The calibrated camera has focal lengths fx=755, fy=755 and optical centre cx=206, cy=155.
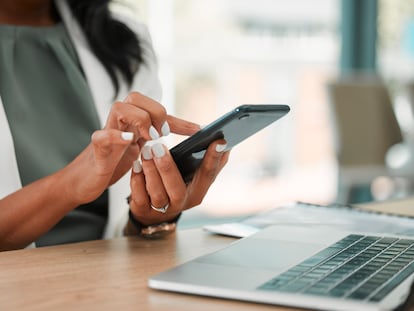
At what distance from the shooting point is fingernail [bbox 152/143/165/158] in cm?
82

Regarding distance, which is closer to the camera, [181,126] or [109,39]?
[181,126]

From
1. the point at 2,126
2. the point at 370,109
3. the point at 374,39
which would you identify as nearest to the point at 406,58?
the point at 374,39

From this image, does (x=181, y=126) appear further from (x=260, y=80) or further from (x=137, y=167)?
(x=260, y=80)

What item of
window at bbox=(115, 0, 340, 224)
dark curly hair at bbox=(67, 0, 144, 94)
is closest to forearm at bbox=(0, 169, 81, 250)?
dark curly hair at bbox=(67, 0, 144, 94)

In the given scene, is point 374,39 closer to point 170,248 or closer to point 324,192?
point 324,192

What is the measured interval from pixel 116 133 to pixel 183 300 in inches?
9.5

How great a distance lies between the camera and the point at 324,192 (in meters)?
5.05

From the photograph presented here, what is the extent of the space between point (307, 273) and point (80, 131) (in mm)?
686

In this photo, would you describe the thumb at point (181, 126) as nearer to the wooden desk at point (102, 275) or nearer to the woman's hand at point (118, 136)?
the woman's hand at point (118, 136)

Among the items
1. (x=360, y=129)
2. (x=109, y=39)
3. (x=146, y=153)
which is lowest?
(x=360, y=129)

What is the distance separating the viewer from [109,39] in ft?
4.34

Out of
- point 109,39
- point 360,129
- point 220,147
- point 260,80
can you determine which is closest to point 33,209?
point 220,147

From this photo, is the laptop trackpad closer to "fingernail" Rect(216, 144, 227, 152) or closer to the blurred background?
"fingernail" Rect(216, 144, 227, 152)

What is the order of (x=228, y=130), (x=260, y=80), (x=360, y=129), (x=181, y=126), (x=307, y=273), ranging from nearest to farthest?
1. (x=307, y=273)
2. (x=228, y=130)
3. (x=181, y=126)
4. (x=360, y=129)
5. (x=260, y=80)
